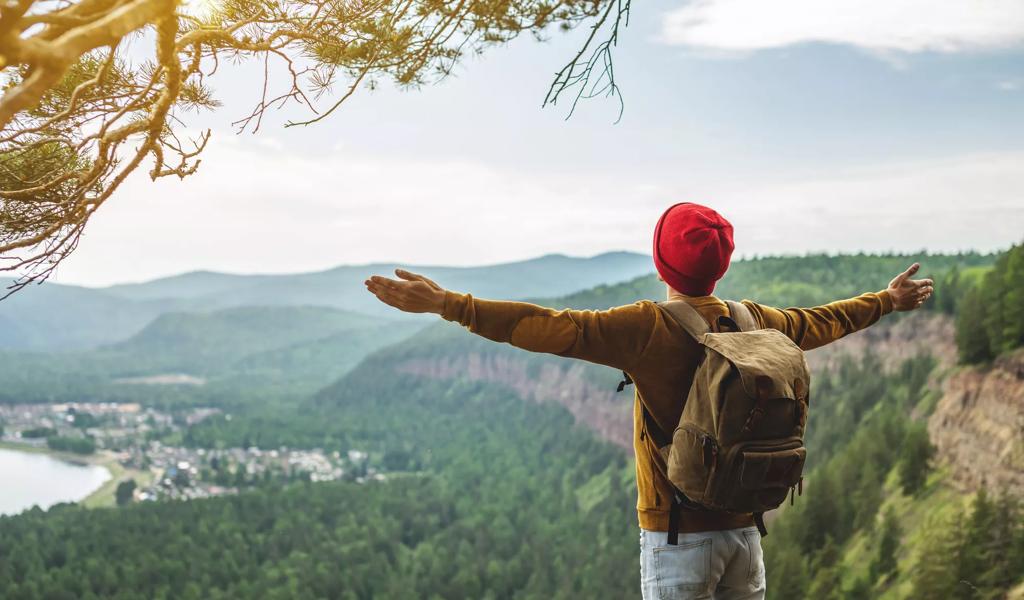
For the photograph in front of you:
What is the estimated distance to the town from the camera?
55781mm

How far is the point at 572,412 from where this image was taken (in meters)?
56.6

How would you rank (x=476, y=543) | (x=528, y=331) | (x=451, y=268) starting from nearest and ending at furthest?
1. (x=528, y=331)
2. (x=476, y=543)
3. (x=451, y=268)

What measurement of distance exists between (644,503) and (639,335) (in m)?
0.45


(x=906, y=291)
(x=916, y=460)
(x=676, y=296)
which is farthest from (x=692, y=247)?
(x=916, y=460)

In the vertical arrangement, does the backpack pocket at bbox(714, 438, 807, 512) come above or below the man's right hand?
below

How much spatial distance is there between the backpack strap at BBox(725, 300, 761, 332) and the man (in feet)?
0.09

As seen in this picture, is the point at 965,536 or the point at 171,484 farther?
the point at 171,484

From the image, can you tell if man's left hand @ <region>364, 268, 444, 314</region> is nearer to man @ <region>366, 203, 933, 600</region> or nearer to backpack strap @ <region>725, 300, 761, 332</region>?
man @ <region>366, 203, 933, 600</region>

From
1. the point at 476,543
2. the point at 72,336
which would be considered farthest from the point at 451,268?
the point at 476,543

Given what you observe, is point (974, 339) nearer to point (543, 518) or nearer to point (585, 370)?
point (543, 518)

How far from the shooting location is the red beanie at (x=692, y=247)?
1.88 meters

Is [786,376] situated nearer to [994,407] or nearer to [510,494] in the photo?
[994,407]

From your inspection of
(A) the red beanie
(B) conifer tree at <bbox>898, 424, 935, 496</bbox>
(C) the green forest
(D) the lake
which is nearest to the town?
(D) the lake

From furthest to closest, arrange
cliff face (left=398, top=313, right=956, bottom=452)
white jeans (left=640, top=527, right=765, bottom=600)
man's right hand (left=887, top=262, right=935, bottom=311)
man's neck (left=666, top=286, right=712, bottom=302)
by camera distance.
A: cliff face (left=398, top=313, right=956, bottom=452) < man's right hand (left=887, top=262, right=935, bottom=311) < man's neck (left=666, top=286, right=712, bottom=302) < white jeans (left=640, top=527, right=765, bottom=600)
